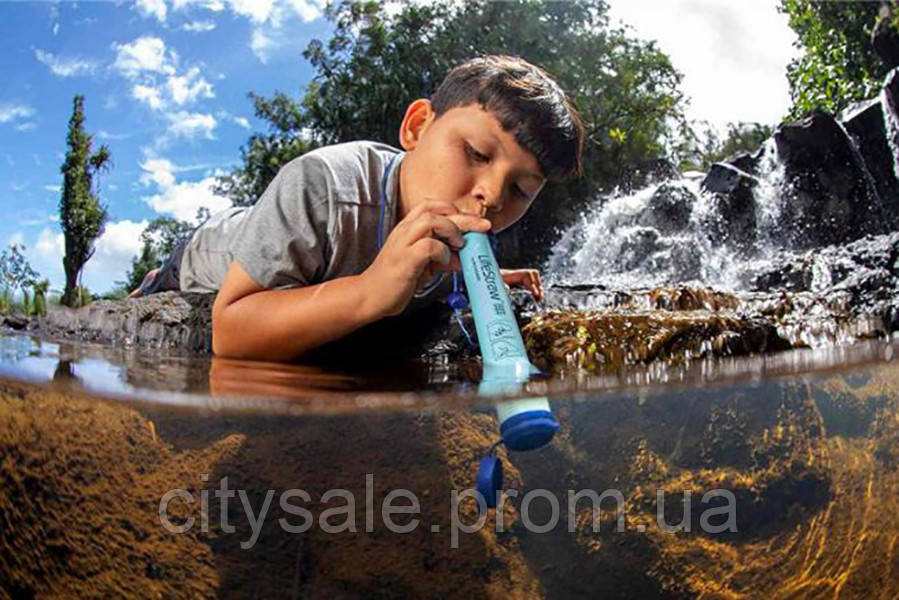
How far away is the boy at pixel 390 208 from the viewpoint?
1.82 ft

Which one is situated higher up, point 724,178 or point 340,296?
point 724,178

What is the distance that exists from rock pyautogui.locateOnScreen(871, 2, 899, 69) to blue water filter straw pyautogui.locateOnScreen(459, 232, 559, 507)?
719mm

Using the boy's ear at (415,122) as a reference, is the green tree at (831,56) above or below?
above

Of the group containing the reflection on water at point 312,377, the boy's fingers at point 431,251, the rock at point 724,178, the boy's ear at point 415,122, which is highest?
the rock at point 724,178

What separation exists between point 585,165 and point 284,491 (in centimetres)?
42

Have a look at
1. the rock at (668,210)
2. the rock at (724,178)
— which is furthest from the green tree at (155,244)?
the rock at (724,178)

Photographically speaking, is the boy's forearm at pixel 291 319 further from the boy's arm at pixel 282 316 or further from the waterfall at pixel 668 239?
the waterfall at pixel 668 239

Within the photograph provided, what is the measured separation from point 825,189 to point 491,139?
71cm

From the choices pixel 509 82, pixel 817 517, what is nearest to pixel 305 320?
pixel 509 82

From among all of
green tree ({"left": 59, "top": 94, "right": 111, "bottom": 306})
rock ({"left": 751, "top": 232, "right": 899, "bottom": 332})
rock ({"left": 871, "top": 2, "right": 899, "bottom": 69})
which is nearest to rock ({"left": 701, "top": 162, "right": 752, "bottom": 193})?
rock ({"left": 751, "top": 232, "right": 899, "bottom": 332})

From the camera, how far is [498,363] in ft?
1.75

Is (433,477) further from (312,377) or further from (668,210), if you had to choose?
(668,210)

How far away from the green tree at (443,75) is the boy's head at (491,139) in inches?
1.4

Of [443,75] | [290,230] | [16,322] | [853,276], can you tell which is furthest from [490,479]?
[853,276]
